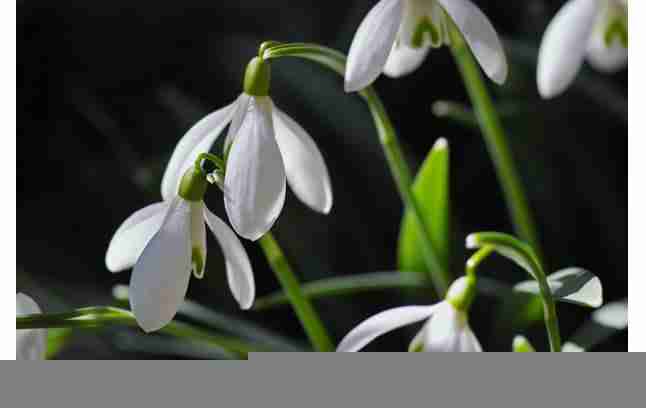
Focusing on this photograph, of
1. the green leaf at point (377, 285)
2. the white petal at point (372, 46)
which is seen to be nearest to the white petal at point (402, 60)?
the white petal at point (372, 46)

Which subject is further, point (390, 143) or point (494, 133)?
point (494, 133)

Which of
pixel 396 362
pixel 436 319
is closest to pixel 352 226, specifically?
pixel 396 362

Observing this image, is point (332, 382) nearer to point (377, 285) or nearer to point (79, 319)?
point (377, 285)

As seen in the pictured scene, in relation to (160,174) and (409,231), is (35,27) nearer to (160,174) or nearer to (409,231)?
(160,174)

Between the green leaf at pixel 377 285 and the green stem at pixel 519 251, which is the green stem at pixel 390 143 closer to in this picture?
the green leaf at pixel 377 285

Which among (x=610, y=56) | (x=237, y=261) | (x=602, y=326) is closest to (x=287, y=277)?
(x=237, y=261)
